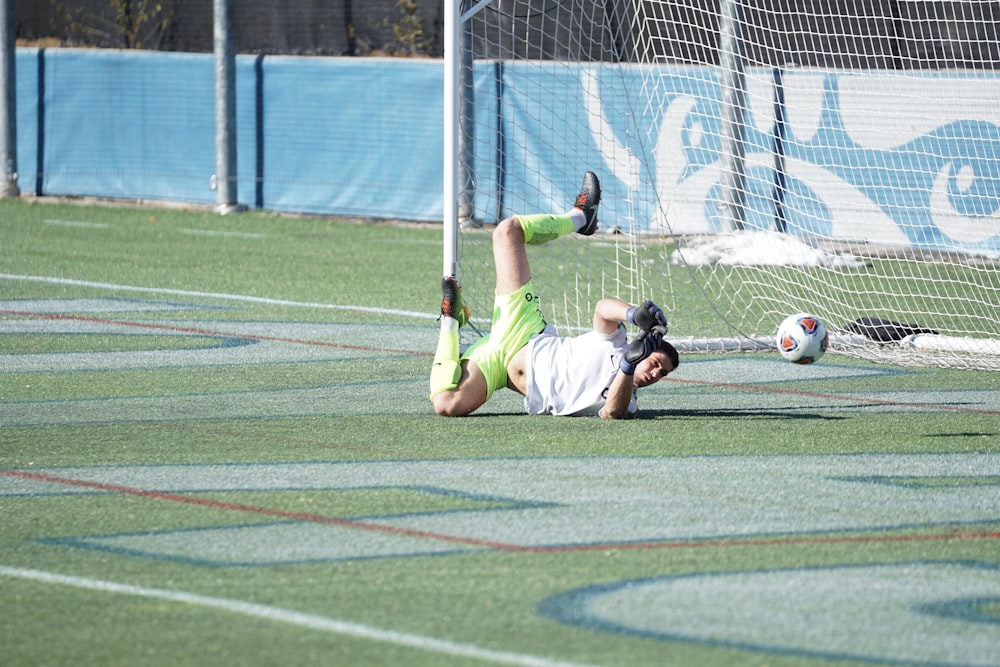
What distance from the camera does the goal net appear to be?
12469mm

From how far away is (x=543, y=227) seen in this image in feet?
31.0

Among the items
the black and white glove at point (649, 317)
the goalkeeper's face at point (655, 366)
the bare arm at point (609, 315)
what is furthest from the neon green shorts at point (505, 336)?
the black and white glove at point (649, 317)

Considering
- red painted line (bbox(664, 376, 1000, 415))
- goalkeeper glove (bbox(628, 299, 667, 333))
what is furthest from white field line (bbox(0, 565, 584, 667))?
red painted line (bbox(664, 376, 1000, 415))

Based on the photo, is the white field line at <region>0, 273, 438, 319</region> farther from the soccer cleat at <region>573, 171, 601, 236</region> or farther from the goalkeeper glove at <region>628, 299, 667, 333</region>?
the goalkeeper glove at <region>628, 299, 667, 333</region>

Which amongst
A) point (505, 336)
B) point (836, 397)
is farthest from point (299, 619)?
point (836, 397)

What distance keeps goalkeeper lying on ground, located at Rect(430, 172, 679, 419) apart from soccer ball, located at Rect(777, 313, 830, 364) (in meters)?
0.84

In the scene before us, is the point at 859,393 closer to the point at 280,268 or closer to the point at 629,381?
the point at 629,381

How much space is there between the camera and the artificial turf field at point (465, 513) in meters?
4.89

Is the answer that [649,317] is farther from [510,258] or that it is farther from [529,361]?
[510,258]

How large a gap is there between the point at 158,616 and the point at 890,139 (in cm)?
1227

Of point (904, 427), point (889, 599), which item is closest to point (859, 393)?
point (904, 427)

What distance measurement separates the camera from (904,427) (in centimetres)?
864

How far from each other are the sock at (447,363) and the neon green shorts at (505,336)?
104 millimetres

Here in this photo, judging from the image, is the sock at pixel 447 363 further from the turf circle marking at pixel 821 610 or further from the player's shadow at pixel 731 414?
the turf circle marking at pixel 821 610
